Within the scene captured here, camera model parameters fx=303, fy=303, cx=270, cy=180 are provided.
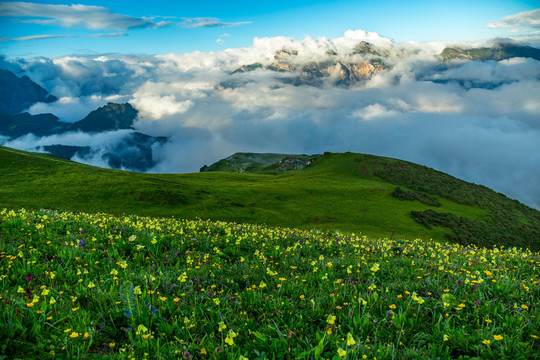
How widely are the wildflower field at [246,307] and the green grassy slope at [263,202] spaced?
1795 inches

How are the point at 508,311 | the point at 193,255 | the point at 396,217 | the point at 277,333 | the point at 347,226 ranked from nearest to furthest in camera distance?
the point at 277,333
the point at 508,311
the point at 193,255
the point at 347,226
the point at 396,217

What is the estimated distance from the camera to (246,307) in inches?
234

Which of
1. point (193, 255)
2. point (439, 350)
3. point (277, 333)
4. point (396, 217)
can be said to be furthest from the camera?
point (396, 217)

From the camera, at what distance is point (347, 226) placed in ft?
239

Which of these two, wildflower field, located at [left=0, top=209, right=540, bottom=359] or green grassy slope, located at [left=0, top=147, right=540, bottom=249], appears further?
green grassy slope, located at [left=0, top=147, right=540, bottom=249]

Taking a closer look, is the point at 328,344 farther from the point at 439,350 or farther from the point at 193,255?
the point at 193,255

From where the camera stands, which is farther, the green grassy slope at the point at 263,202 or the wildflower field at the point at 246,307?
the green grassy slope at the point at 263,202

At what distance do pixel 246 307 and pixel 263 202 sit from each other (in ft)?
262

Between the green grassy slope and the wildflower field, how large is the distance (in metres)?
45.6

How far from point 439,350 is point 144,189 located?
257ft

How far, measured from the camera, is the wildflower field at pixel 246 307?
435 centimetres

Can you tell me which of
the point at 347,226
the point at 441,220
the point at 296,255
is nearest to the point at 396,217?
the point at 441,220

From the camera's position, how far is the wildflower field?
4.35m

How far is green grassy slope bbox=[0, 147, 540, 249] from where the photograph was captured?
65.2m
